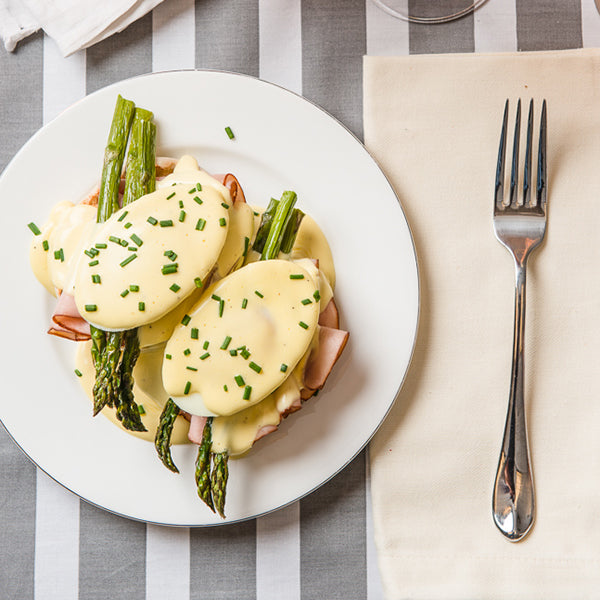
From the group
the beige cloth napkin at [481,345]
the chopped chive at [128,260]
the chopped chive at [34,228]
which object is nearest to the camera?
→ the chopped chive at [128,260]

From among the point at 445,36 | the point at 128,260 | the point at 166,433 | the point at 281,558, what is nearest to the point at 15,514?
the point at 166,433

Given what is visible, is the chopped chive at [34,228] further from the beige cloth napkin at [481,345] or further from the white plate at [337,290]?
the beige cloth napkin at [481,345]

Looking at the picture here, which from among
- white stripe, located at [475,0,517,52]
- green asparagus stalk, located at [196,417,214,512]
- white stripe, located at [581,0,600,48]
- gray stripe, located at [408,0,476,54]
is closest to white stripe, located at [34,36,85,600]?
green asparagus stalk, located at [196,417,214,512]

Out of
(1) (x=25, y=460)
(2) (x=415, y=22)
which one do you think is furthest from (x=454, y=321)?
(1) (x=25, y=460)

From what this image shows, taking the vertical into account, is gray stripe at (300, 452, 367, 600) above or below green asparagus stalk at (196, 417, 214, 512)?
below

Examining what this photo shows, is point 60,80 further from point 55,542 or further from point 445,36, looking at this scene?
point 55,542

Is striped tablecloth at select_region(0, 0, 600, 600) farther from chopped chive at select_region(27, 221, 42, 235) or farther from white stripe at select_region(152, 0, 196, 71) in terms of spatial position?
chopped chive at select_region(27, 221, 42, 235)

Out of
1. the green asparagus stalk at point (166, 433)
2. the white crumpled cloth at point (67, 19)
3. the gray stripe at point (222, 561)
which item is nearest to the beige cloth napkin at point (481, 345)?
the gray stripe at point (222, 561)
